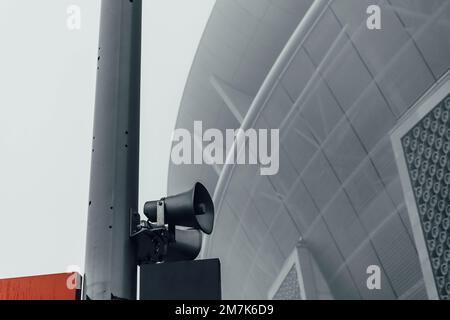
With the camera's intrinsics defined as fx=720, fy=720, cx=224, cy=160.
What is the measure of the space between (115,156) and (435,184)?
35.3ft

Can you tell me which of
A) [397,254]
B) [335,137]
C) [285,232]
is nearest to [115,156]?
[397,254]

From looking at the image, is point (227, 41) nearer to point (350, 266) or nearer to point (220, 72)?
point (220, 72)

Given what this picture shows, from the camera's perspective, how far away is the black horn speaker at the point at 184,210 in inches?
164

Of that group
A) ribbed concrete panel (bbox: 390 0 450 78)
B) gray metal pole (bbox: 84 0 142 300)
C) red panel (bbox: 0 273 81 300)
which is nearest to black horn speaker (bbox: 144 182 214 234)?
gray metal pole (bbox: 84 0 142 300)

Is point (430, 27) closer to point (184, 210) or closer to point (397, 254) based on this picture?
point (397, 254)

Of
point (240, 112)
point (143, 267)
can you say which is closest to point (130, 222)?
point (143, 267)

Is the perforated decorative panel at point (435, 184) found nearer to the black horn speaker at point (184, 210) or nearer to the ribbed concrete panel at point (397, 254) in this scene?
the ribbed concrete panel at point (397, 254)

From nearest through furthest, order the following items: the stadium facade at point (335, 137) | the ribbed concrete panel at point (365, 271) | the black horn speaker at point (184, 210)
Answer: the black horn speaker at point (184, 210), the stadium facade at point (335, 137), the ribbed concrete panel at point (365, 271)

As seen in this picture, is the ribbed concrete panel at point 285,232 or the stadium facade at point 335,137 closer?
the stadium facade at point 335,137

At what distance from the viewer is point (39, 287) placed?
3.39 meters

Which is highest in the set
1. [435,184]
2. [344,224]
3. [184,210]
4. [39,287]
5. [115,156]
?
[344,224]

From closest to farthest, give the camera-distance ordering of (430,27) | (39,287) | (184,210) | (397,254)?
(39,287) → (184,210) → (430,27) → (397,254)

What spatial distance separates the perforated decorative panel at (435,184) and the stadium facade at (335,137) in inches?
1.2

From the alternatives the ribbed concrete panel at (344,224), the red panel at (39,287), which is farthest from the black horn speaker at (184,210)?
the ribbed concrete panel at (344,224)
